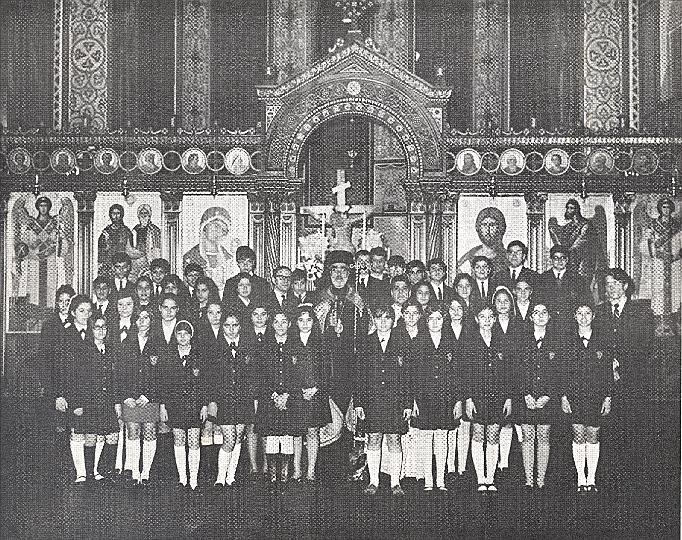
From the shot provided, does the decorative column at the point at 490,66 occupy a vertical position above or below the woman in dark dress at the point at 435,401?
above

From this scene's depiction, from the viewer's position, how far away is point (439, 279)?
4.37 m

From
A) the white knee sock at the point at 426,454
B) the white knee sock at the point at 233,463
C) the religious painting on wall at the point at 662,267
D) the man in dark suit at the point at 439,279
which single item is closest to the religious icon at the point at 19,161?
the white knee sock at the point at 233,463

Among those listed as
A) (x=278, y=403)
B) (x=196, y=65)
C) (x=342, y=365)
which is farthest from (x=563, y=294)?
(x=196, y=65)

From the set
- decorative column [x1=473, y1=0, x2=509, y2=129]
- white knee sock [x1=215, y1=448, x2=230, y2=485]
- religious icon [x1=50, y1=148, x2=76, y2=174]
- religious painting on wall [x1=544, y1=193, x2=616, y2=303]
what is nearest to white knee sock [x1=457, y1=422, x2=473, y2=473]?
religious painting on wall [x1=544, y1=193, x2=616, y2=303]

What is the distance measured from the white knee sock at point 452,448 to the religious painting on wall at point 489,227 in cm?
84

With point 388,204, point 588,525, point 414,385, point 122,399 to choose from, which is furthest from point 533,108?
point 122,399

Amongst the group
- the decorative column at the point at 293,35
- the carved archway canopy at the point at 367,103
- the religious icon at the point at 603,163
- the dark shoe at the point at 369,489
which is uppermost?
the decorative column at the point at 293,35

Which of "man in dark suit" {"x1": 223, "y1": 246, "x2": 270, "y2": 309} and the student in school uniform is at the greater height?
"man in dark suit" {"x1": 223, "y1": 246, "x2": 270, "y2": 309}

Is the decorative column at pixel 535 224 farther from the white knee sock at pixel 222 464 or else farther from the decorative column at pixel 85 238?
the decorative column at pixel 85 238

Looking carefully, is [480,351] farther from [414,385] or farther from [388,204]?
[388,204]

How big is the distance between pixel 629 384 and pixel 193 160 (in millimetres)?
2522

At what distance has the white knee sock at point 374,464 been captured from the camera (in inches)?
170

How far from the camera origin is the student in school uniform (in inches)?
172

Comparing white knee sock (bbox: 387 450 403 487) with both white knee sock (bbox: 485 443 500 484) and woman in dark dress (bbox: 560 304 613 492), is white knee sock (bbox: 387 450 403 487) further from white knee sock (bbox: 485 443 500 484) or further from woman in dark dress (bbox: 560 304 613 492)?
woman in dark dress (bbox: 560 304 613 492)
